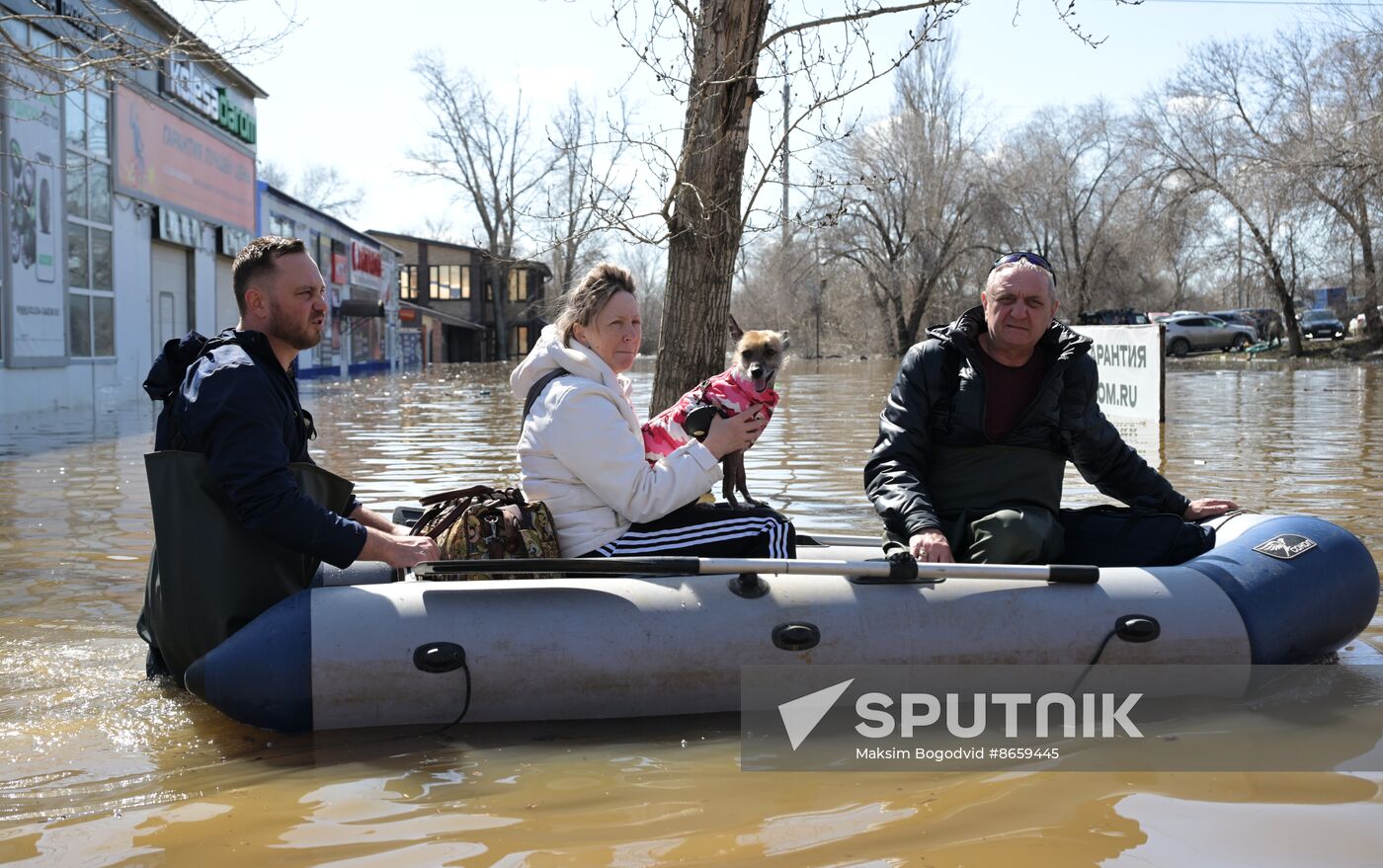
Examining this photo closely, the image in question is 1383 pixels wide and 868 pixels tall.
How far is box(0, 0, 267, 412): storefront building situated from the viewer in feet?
55.5

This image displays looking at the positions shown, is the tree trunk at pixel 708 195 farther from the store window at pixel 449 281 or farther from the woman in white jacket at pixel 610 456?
the store window at pixel 449 281

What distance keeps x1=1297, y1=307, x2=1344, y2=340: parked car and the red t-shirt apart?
42974 mm

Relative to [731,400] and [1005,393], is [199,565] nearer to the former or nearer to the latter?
[1005,393]

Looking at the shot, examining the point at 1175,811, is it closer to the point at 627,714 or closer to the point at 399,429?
the point at 627,714

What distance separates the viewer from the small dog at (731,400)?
5009mm

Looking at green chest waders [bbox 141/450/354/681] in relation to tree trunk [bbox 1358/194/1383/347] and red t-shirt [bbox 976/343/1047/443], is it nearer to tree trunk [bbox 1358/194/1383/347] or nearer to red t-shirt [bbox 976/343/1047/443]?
red t-shirt [bbox 976/343/1047/443]

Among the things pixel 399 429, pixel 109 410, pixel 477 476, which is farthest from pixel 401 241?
pixel 477 476

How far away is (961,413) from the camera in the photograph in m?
4.73

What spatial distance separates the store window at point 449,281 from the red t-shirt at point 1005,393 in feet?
205

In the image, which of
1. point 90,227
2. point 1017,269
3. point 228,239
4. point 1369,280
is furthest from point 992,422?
point 1369,280

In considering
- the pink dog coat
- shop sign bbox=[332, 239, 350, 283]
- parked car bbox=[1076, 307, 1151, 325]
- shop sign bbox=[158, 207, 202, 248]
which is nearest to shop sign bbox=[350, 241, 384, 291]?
shop sign bbox=[332, 239, 350, 283]

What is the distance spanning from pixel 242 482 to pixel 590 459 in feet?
3.48

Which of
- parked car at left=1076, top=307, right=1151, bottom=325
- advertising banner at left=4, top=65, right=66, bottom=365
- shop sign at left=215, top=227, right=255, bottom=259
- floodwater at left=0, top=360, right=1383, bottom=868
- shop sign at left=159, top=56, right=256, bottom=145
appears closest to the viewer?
floodwater at left=0, top=360, right=1383, bottom=868

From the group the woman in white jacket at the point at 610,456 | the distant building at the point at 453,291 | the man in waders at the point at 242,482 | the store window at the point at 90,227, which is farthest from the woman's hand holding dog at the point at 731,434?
the distant building at the point at 453,291
